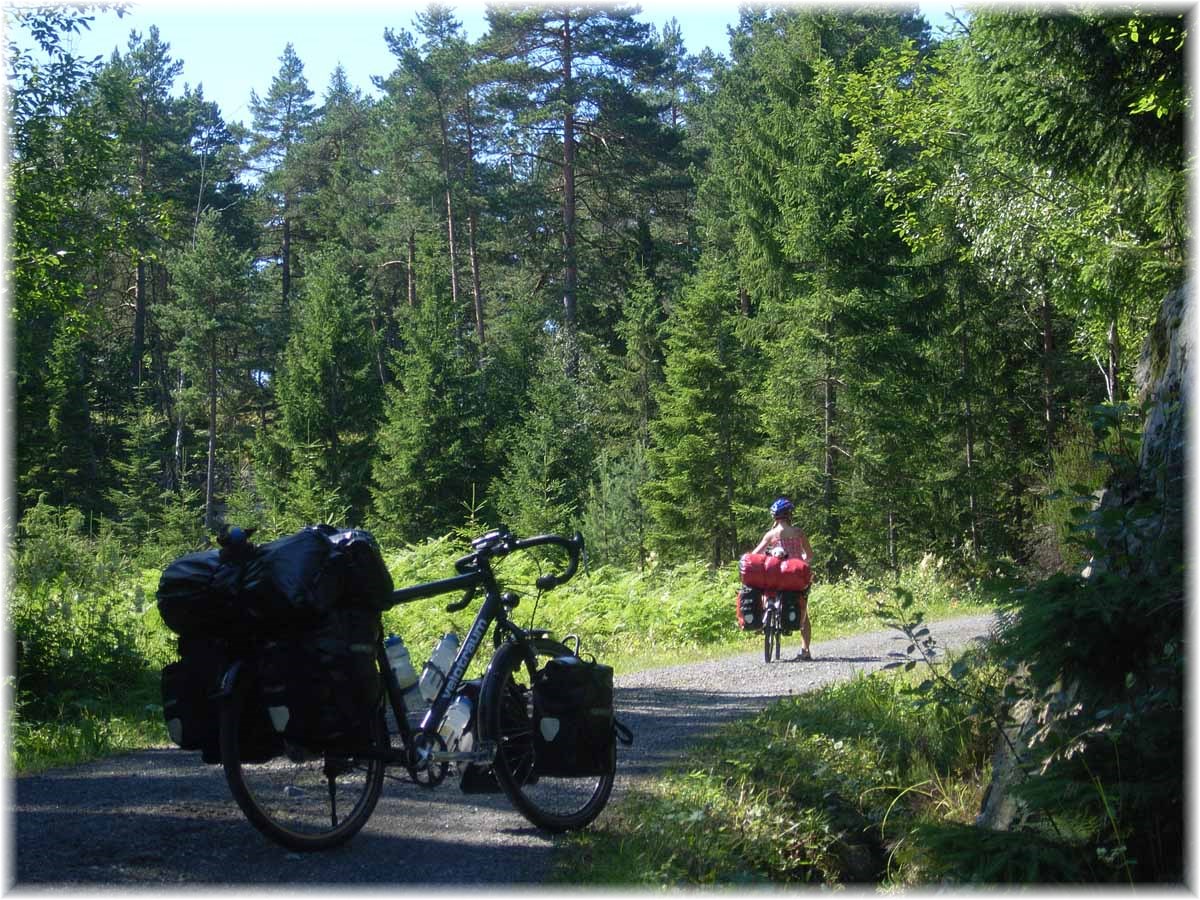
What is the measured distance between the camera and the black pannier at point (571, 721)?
561 centimetres

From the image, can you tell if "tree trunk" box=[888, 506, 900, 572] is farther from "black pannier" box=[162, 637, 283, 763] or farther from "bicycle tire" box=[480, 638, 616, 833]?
"black pannier" box=[162, 637, 283, 763]

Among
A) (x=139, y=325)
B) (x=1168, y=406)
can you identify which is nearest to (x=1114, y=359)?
(x=1168, y=406)

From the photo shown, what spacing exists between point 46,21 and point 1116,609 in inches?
521

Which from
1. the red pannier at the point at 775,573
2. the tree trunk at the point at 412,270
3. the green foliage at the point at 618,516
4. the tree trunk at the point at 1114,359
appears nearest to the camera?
the red pannier at the point at 775,573

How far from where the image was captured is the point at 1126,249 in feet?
54.2

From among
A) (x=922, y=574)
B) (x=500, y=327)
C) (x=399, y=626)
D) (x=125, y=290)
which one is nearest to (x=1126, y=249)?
(x=922, y=574)

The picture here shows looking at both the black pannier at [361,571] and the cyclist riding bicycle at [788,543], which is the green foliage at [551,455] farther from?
the black pannier at [361,571]

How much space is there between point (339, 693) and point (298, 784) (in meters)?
0.63

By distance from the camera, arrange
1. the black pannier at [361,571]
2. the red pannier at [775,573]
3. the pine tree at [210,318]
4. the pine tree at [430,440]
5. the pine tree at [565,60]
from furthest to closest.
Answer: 1. the pine tree at [210,318]
2. the pine tree at [430,440]
3. the pine tree at [565,60]
4. the red pannier at [775,573]
5. the black pannier at [361,571]

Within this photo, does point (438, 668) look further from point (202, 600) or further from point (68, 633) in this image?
point (68, 633)

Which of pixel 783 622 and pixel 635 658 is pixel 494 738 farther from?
pixel 635 658

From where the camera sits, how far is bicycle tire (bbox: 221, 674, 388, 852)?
4.77 meters

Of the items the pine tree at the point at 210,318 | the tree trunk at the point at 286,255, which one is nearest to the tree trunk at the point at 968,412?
the pine tree at the point at 210,318

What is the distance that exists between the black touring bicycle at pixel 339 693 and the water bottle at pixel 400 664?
0.06 m
